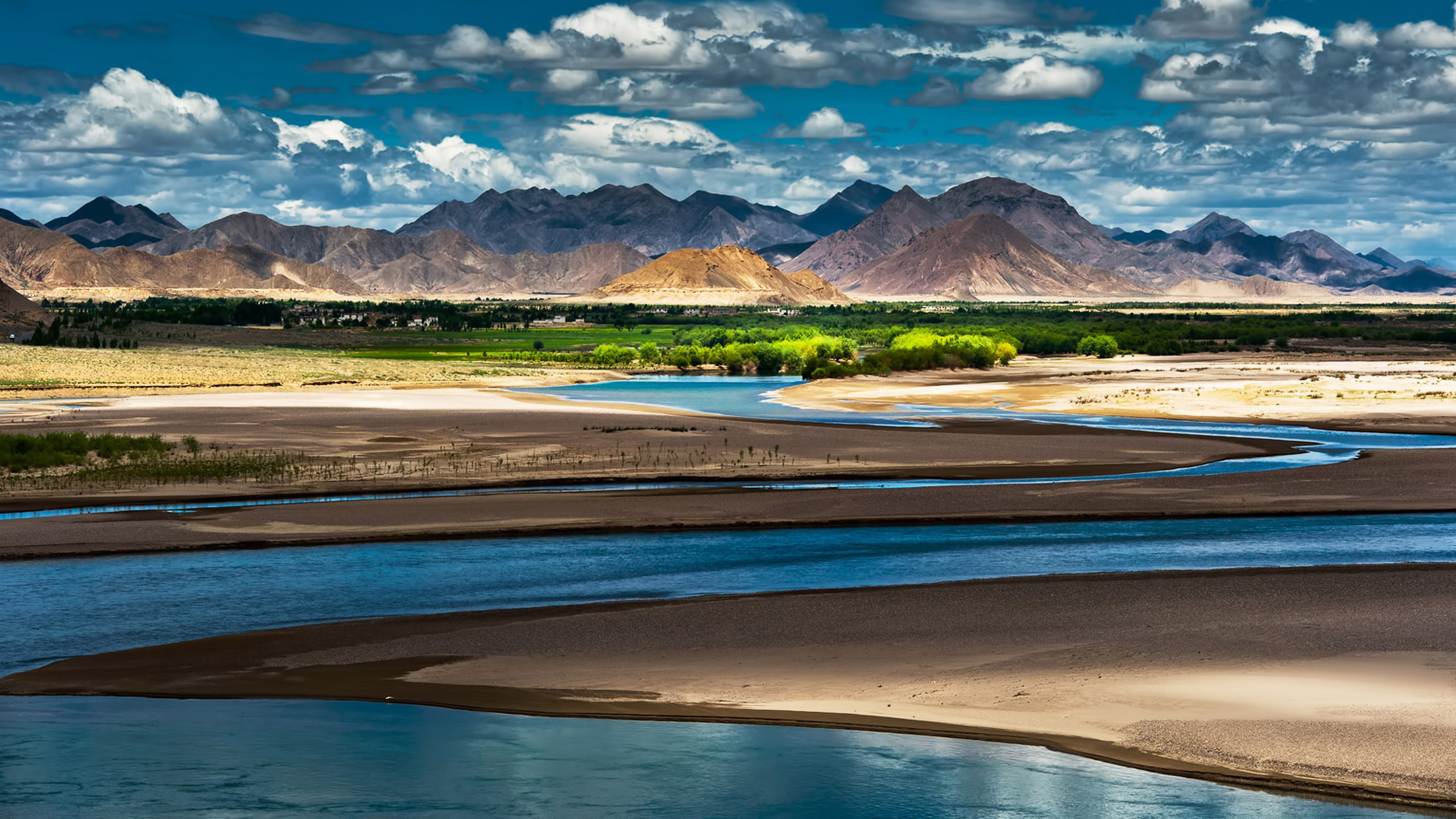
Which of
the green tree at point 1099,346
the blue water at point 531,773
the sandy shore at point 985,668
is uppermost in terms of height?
the green tree at point 1099,346

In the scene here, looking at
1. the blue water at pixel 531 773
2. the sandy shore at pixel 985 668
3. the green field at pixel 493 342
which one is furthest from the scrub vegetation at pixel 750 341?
the blue water at pixel 531 773

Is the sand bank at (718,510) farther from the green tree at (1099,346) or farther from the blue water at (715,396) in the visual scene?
the green tree at (1099,346)

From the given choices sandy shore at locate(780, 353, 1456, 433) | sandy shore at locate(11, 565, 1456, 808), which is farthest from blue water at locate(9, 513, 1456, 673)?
sandy shore at locate(780, 353, 1456, 433)

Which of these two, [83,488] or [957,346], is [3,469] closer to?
[83,488]

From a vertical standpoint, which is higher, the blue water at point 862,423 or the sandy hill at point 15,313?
the sandy hill at point 15,313

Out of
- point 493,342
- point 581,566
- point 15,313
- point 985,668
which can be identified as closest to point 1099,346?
point 493,342

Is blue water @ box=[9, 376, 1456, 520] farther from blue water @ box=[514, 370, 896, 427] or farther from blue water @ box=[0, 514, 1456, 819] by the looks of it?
blue water @ box=[0, 514, 1456, 819]
